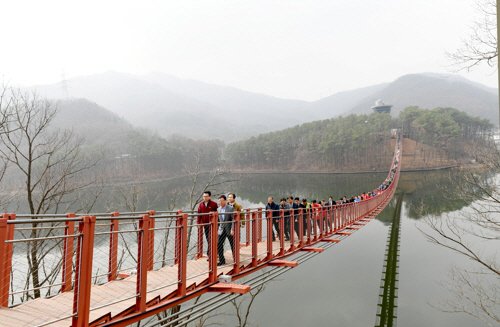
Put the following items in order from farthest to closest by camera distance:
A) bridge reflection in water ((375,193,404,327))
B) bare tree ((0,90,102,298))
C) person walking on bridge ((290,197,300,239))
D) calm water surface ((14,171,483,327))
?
calm water surface ((14,171,483,327)) < bridge reflection in water ((375,193,404,327)) < person walking on bridge ((290,197,300,239)) < bare tree ((0,90,102,298))

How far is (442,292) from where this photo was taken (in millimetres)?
25078

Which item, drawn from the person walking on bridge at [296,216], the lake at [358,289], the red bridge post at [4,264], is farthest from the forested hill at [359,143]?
the red bridge post at [4,264]

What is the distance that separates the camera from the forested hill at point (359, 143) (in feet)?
298

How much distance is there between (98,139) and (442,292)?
14352cm

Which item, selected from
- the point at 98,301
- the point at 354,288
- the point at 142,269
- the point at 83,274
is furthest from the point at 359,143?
the point at 83,274

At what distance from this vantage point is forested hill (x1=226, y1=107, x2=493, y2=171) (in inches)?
3580

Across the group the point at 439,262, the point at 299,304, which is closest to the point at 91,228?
the point at 299,304

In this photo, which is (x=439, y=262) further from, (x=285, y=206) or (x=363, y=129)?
(x=363, y=129)

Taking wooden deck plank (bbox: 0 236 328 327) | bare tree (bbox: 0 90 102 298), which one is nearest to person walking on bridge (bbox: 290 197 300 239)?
wooden deck plank (bbox: 0 236 328 327)

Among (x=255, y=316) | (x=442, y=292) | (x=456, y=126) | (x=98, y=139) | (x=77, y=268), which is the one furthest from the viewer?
(x=98, y=139)

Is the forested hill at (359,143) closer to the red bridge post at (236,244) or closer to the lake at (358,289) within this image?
the lake at (358,289)

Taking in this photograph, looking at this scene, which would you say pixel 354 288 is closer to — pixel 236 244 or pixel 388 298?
pixel 388 298

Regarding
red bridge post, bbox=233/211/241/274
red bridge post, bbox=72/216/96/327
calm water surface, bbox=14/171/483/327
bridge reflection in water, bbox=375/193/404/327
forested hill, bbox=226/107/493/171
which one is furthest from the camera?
forested hill, bbox=226/107/493/171

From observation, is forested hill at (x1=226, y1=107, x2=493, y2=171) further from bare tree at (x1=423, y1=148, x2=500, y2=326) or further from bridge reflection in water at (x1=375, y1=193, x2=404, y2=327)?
bridge reflection in water at (x1=375, y1=193, x2=404, y2=327)
